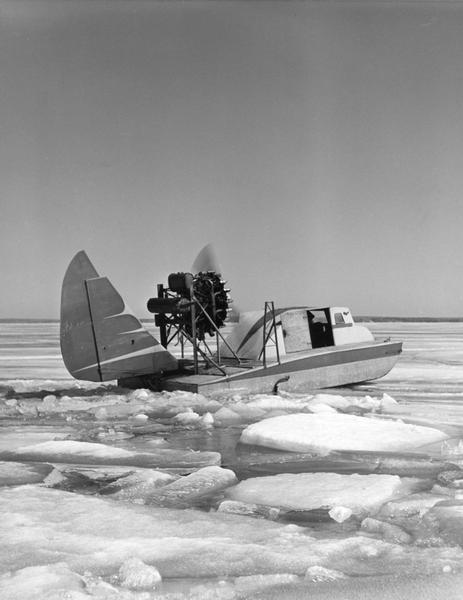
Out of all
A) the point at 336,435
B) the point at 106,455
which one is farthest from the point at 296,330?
the point at 106,455

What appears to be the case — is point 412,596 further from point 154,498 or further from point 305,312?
point 305,312

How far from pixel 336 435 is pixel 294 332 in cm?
685

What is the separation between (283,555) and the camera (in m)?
4.43

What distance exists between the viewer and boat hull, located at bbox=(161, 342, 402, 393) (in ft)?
43.3

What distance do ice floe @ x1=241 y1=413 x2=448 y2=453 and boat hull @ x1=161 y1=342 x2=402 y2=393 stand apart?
3.49 m

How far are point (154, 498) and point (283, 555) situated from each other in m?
2.00

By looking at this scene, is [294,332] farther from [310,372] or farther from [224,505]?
[224,505]

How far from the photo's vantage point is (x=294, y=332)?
15.7 meters

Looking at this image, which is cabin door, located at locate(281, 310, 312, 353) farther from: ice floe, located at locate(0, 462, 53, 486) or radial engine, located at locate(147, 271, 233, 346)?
ice floe, located at locate(0, 462, 53, 486)

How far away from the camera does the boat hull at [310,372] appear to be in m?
13.2

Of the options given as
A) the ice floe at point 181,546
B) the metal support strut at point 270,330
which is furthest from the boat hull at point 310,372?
the ice floe at point 181,546

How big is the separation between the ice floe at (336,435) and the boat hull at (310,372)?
349 centimetres

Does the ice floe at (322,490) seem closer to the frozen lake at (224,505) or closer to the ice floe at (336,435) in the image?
the frozen lake at (224,505)

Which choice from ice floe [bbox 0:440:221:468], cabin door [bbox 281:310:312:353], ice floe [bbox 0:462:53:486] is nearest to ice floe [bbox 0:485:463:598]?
ice floe [bbox 0:462:53:486]
